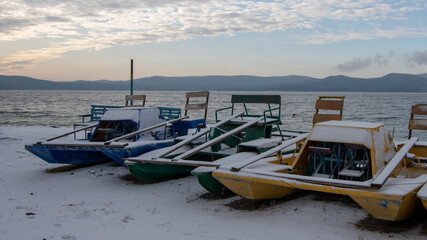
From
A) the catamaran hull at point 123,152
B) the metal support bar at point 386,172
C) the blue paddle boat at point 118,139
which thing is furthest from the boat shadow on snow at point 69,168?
the metal support bar at point 386,172

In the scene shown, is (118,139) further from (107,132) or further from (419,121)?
(419,121)

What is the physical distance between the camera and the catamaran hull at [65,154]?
33.3 feet

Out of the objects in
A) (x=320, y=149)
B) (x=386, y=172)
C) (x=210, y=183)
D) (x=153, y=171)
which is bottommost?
(x=153, y=171)

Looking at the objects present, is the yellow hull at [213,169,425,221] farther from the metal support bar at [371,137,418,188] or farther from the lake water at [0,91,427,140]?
the lake water at [0,91,427,140]

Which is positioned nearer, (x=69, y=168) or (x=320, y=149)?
(x=320, y=149)

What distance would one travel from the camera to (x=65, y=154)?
10820 mm

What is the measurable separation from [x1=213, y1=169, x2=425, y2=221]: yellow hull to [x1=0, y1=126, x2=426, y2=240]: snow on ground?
0.34 m

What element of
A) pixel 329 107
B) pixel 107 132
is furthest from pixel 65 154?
pixel 329 107

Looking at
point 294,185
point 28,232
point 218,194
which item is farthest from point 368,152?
point 28,232

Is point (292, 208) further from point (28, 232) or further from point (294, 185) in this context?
point (28, 232)

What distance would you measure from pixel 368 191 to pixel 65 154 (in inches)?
316

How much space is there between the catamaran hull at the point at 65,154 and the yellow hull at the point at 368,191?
4.44 m

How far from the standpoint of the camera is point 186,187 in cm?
903

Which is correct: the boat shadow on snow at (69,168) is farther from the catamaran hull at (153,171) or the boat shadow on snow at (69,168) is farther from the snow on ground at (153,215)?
the catamaran hull at (153,171)
